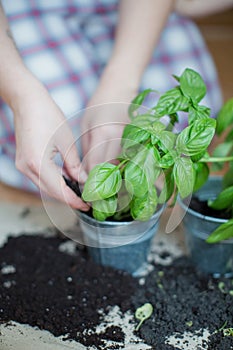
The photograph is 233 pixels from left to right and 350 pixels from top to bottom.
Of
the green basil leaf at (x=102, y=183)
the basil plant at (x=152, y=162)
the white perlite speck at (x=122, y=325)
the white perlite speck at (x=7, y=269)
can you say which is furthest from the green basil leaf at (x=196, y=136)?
the white perlite speck at (x=7, y=269)

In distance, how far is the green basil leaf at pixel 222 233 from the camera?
98 centimetres

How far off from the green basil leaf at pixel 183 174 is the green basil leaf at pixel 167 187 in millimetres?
47

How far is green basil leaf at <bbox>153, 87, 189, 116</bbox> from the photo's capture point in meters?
0.97

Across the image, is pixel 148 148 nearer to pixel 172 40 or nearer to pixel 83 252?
pixel 83 252

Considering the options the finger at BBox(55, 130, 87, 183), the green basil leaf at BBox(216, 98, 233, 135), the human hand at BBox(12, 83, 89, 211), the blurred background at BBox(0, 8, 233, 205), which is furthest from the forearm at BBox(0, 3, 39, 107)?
the blurred background at BBox(0, 8, 233, 205)

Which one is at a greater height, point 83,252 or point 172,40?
point 172,40

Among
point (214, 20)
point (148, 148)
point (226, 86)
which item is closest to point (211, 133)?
point (148, 148)

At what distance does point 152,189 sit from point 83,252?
1.11ft

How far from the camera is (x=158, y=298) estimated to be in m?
1.06

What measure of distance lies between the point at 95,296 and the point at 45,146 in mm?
286

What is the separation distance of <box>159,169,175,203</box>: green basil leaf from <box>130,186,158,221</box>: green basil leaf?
1.4 inches

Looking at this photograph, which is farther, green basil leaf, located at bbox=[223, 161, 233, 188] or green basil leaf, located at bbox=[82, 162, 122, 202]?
green basil leaf, located at bbox=[223, 161, 233, 188]

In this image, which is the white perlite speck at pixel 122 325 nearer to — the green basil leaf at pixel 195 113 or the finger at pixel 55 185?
the finger at pixel 55 185

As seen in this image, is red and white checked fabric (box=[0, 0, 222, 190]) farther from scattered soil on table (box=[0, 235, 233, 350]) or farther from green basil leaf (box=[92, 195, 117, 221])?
green basil leaf (box=[92, 195, 117, 221])
